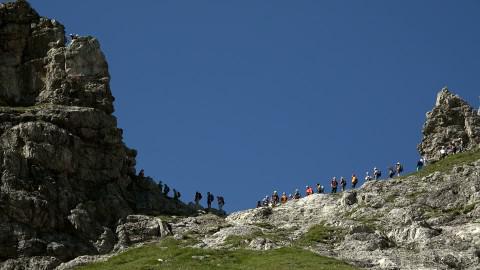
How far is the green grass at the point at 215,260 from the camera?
77.6 metres

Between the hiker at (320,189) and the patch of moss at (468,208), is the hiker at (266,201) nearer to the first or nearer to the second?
the hiker at (320,189)

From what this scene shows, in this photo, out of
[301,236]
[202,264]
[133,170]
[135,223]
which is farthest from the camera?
[133,170]

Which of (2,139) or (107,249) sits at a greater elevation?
(2,139)

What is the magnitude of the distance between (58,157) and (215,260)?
28647mm

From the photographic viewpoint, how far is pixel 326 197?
108812 millimetres

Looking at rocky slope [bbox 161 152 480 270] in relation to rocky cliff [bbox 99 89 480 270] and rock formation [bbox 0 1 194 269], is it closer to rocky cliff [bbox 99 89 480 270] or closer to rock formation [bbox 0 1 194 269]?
rocky cliff [bbox 99 89 480 270]

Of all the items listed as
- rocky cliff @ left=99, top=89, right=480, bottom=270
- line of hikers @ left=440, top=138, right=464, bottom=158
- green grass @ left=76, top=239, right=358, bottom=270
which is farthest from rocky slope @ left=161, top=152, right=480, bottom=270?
line of hikers @ left=440, top=138, right=464, bottom=158

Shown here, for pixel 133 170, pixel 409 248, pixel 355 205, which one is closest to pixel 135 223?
pixel 133 170

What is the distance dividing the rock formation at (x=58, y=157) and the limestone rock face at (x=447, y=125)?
130ft

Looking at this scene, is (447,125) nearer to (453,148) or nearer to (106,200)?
(453,148)

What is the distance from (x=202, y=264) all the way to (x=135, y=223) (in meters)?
21.0

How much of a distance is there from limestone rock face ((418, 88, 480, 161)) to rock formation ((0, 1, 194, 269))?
39575 millimetres

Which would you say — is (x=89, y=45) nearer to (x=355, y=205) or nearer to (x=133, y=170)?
(x=133, y=170)

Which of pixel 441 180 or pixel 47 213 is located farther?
pixel 441 180
